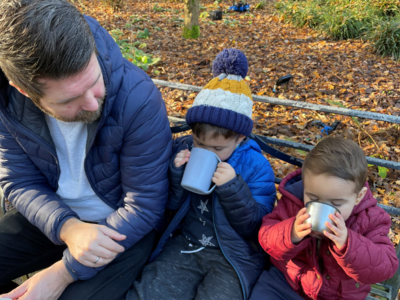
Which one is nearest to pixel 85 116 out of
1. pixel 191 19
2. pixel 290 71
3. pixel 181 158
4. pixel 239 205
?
pixel 181 158

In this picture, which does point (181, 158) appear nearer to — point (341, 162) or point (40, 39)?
point (341, 162)

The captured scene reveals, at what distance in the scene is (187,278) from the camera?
2.07 meters

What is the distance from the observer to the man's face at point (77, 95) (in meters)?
1.40

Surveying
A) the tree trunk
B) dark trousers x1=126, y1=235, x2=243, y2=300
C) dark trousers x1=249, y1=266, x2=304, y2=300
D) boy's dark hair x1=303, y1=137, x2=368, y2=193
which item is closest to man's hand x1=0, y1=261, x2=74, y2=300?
dark trousers x1=126, y1=235, x2=243, y2=300

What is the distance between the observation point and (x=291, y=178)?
2.17m

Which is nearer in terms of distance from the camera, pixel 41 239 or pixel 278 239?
pixel 278 239

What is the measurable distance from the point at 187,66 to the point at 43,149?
19.0 feet

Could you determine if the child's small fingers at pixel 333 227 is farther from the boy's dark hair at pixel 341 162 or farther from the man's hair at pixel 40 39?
the man's hair at pixel 40 39

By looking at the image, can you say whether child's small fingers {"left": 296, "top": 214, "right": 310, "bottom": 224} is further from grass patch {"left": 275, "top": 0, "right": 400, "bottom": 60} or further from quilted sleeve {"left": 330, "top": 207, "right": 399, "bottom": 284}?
grass patch {"left": 275, "top": 0, "right": 400, "bottom": 60}

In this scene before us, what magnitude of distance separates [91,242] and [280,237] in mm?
1069

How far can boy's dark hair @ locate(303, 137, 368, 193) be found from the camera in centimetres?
172

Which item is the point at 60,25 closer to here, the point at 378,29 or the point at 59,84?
the point at 59,84

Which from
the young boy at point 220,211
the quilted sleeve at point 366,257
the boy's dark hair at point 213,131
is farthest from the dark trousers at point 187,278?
the boy's dark hair at point 213,131

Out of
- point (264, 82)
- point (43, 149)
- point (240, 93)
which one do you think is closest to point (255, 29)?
point (264, 82)
